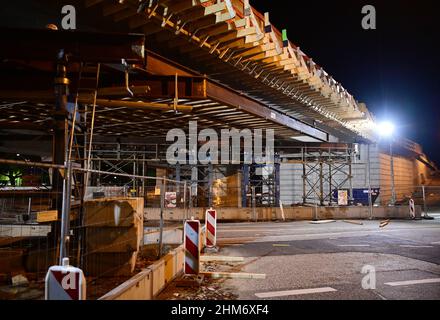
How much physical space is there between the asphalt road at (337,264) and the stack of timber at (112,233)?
5.93 ft

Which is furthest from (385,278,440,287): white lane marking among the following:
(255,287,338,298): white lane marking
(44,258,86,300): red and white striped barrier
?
(44,258,86,300): red and white striped barrier

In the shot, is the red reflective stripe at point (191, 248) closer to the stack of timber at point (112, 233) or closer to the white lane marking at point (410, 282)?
the stack of timber at point (112, 233)

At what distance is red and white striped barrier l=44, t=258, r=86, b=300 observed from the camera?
335cm

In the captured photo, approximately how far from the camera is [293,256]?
9234 millimetres

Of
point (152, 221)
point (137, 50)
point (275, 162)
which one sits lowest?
point (152, 221)

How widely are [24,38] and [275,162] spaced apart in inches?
648

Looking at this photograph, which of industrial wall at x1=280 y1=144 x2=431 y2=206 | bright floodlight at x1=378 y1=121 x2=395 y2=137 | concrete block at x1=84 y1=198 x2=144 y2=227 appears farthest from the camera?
industrial wall at x1=280 y1=144 x2=431 y2=206

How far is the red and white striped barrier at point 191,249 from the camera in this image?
6930mm

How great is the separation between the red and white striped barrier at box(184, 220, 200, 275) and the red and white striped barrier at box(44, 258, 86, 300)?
3609mm

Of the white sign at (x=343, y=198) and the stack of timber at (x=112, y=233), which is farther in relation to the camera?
the white sign at (x=343, y=198)

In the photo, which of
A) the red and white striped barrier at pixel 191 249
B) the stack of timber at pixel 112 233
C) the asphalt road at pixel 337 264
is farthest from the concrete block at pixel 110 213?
the asphalt road at pixel 337 264

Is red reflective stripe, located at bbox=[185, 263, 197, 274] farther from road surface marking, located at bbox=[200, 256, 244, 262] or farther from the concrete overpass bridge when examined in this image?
road surface marking, located at bbox=[200, 256, 244, 262]

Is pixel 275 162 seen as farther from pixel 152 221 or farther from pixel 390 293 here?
pixel 390 293
